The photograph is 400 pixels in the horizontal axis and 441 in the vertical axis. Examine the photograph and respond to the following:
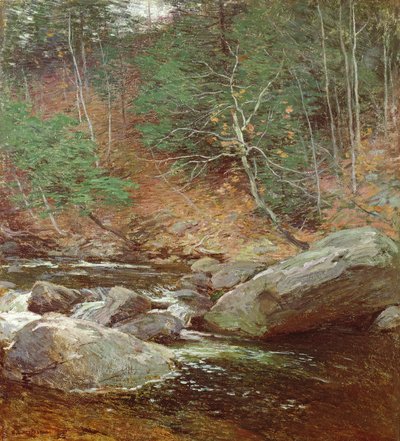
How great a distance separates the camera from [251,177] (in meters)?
3.91

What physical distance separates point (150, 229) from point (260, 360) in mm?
1376

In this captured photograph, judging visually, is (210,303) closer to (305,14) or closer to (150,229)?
(150,229)

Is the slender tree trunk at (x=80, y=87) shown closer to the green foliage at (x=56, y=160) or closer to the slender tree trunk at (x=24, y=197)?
the green foliage at (x=56, y=160)

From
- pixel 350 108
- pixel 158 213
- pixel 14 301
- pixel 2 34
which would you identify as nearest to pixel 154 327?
pixel 158 213

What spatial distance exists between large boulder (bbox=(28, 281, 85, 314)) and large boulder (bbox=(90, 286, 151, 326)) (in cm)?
21

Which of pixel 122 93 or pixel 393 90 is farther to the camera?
pixel 122 93

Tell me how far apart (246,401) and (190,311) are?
4.09 ft

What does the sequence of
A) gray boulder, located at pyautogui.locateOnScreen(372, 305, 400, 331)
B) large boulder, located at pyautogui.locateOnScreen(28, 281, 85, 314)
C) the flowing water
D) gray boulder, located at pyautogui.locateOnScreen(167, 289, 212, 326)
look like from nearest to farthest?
1. the flowing water
2. gray boulder, located at pyautogui.locateOnScreen(372, 305, 400, 331)
3. large boulder, located at pyautogui.locateOnScreen(28, 281, 85, 314)
4. gray boulder, located at pyautogui.locateOnScreen(167, 289, 212, 326)

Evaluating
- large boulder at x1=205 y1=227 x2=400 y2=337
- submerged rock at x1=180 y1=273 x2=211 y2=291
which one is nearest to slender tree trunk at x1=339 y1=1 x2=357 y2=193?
large boulder at x1=205 y1=227 x2=400 y2=337

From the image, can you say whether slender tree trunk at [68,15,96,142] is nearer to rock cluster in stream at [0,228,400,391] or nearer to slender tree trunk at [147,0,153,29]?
slender tree trunk at [147,0,153,29]

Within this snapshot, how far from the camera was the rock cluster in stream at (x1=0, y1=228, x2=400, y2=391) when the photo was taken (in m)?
3.14

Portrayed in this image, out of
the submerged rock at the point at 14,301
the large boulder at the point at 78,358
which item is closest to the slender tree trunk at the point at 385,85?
the large boulder at the point at 78,358

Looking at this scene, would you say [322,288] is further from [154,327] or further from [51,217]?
[51,217]

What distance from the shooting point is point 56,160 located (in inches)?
158
